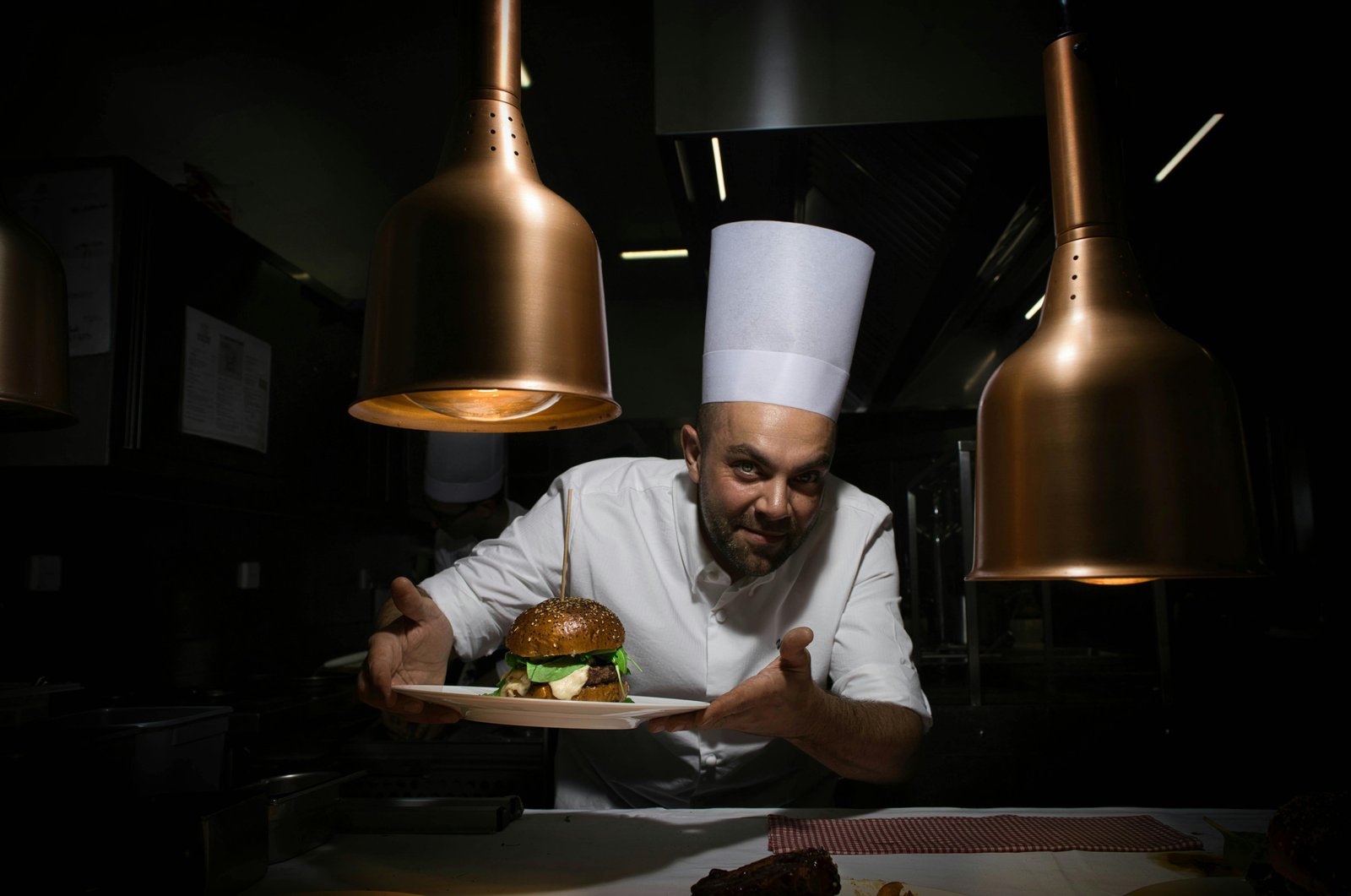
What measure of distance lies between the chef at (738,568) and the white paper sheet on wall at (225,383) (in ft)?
3.45

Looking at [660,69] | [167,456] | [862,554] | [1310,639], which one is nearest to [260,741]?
[167,456]

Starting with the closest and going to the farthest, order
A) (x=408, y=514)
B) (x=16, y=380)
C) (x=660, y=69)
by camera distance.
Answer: (x=16, y=380)
(x=660, y=69)
(x=408, y=514)

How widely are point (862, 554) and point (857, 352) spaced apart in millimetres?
1519

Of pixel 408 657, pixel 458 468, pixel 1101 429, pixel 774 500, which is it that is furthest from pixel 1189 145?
pixel 458 468

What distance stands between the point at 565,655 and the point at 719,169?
3.42 feet

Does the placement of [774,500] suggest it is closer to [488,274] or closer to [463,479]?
[488,274]

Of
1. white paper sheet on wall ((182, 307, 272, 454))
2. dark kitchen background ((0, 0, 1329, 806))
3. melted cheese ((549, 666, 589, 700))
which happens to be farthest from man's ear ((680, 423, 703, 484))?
white paper sheet on wall ((182, 307, 272, 454))

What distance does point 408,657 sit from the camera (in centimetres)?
166

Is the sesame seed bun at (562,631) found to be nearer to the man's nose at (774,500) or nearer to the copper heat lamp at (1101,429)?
the man's nose at (774,500)

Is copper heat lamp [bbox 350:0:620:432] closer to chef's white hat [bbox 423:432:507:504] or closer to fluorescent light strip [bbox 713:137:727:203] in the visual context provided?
fluorescent light strip [bbox 713:137:727:203]

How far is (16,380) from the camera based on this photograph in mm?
1048

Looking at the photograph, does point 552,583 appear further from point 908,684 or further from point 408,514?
point 408,514

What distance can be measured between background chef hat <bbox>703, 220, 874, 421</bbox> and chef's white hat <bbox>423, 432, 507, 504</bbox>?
2366 mm

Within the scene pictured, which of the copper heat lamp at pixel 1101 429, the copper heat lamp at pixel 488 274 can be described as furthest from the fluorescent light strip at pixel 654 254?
the copper heat lamp at pixel 1101 429
